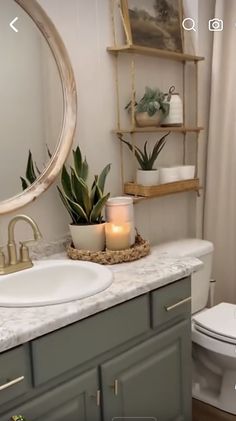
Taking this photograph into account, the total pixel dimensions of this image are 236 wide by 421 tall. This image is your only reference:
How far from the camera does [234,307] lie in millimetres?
2193

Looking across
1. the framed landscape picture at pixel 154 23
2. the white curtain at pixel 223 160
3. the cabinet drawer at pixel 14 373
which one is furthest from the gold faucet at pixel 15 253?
the white curtain at pixel 223 160

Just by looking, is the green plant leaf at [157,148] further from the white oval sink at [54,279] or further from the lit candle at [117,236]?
the white oval sink at [54,279]

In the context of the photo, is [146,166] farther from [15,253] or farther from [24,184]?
[15,253]

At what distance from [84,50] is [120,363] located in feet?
4.15

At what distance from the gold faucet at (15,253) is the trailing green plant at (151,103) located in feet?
2.60

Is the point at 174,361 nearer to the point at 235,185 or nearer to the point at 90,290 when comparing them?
the point at 90,290

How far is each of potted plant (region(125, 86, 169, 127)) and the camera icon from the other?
58 cm

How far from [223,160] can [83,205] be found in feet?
3.29

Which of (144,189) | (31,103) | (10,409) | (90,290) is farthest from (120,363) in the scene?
(31,103)

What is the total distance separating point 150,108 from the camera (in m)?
2.04

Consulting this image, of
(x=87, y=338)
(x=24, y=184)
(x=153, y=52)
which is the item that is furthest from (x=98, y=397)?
(x=153, y=52)

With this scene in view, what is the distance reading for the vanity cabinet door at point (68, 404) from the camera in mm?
1245

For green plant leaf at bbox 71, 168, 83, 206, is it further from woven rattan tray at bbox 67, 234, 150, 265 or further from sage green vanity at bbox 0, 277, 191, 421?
sage green vanity at bbox 0, 277, 191, 421

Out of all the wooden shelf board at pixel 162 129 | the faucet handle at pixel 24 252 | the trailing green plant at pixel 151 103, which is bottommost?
the faucet handle at pixel 24 252
